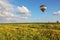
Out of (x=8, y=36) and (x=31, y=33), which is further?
(x=31, y=33)

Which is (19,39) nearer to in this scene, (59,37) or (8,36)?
(8,36)

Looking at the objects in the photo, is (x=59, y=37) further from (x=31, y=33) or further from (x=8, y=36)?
(x=8, y=36)

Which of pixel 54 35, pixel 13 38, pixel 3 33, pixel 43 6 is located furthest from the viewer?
pixel 43 6

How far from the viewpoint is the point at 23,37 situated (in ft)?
85.3

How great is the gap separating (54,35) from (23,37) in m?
5.25

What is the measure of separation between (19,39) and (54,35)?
6073mm

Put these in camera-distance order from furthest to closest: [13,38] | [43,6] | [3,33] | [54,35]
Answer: [43,6] → [54,35] → [3,33] → [13,38]

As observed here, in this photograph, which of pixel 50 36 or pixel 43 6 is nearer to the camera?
pixel 50 36

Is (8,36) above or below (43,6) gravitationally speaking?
below

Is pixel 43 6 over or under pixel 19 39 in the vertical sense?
over

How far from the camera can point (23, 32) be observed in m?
28.3

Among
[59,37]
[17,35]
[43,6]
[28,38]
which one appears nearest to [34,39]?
[28,38]

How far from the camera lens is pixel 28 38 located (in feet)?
85.9

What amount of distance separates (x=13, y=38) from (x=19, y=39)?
803mm
